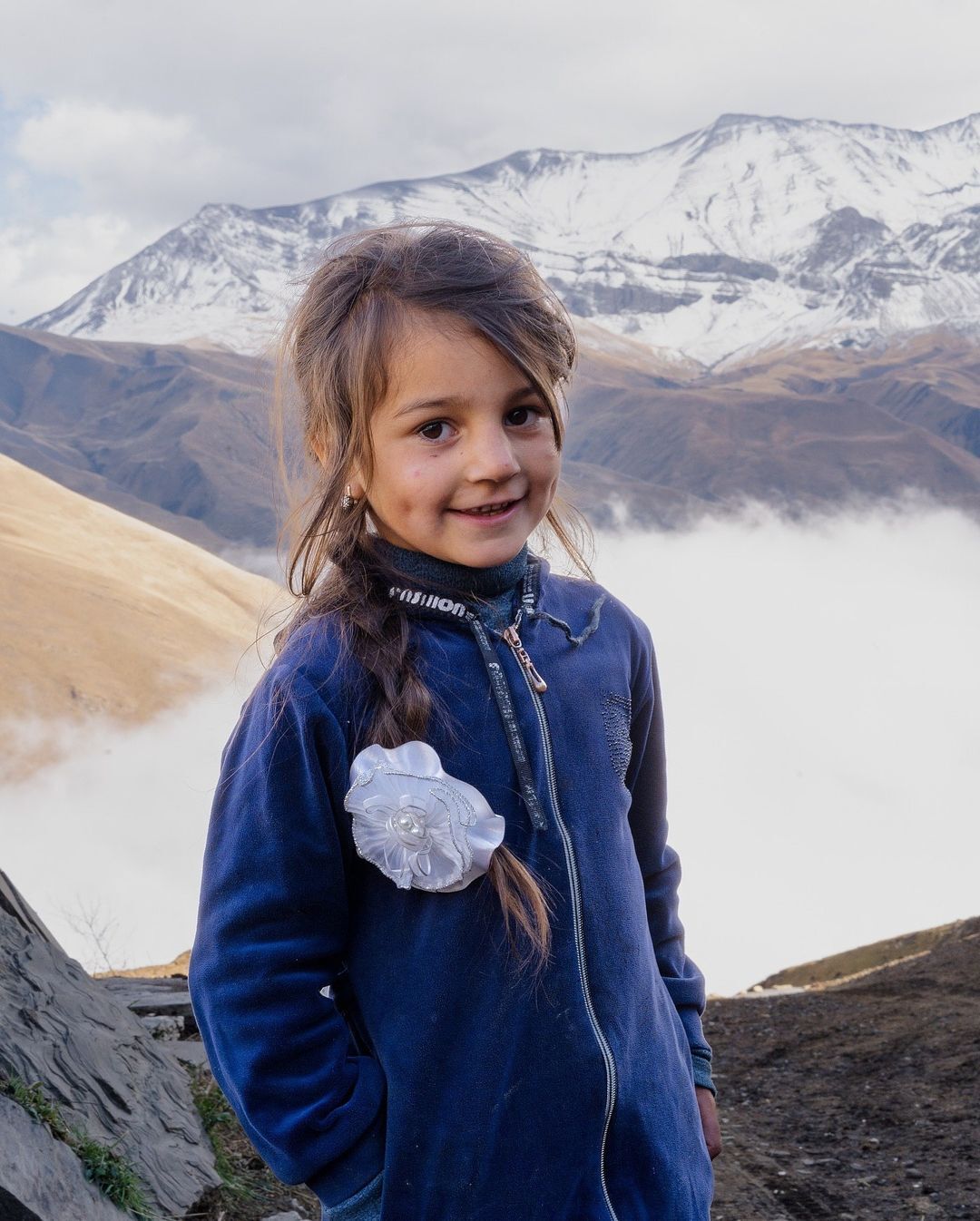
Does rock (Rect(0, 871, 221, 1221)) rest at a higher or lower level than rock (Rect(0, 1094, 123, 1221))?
higher

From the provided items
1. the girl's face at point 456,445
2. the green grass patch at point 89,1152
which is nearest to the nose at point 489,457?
the girl's face at point 456,445

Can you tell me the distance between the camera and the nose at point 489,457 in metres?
1.54

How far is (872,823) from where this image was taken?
83.6 meters

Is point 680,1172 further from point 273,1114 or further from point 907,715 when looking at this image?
point 907,715

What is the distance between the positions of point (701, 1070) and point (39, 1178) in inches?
61.6

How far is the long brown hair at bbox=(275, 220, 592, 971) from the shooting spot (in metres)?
1.49

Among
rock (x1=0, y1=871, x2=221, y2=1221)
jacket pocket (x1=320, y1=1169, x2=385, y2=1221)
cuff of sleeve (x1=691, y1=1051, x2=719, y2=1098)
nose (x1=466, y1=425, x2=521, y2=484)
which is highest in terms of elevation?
nose (x1=466, y1=425, x2=521, y2=484)

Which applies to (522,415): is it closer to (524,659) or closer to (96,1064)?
(524,659)

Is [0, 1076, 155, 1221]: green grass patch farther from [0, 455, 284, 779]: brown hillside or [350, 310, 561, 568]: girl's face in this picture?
[0, 455, 284, 779]: brown hillside

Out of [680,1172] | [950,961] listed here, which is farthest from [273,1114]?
[950,961]

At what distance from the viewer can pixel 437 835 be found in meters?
1.41

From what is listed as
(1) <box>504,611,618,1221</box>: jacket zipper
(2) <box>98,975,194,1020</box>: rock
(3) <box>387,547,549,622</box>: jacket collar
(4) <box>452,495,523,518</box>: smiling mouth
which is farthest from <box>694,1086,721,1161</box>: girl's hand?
(2) <box>98,975,194,1020</box>: rock

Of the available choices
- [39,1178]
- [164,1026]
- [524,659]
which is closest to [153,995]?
[164,1026]

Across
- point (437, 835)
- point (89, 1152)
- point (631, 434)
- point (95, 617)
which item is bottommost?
point (89, 1152)
